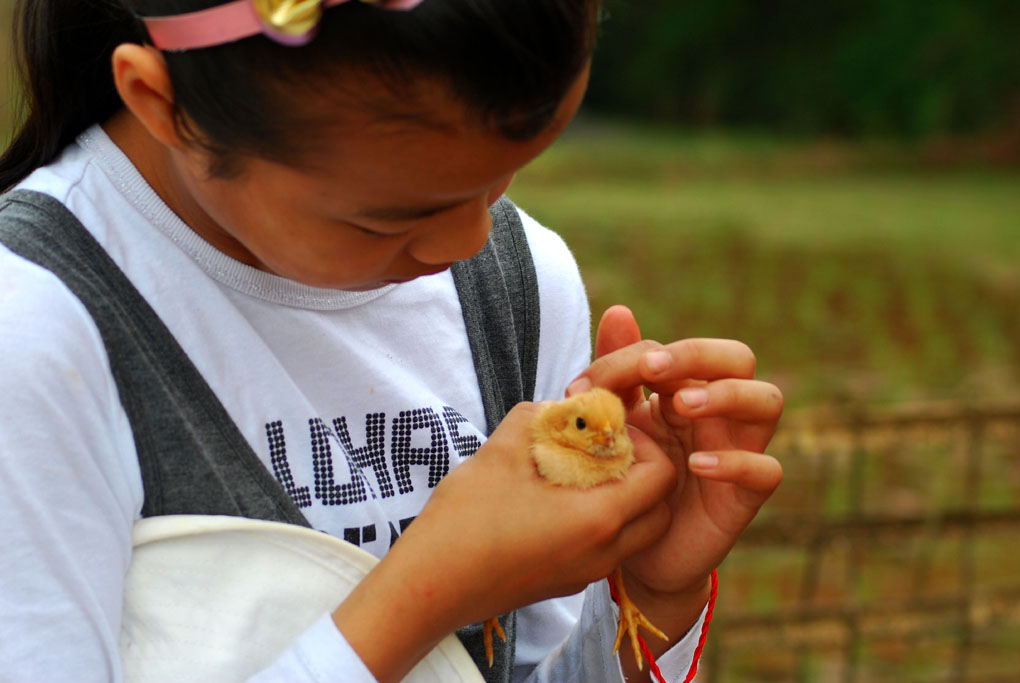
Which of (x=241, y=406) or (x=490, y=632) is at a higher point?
(x=241, y=406)

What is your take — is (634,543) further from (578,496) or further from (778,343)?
(778,343)

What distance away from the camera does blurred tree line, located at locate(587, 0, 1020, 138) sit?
9.09 meters

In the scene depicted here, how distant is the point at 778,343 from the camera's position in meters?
4.79

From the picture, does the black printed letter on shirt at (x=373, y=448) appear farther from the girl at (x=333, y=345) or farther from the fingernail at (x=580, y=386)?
the fingernail at (x=580, y=386)

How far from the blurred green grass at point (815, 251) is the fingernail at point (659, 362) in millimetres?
2065

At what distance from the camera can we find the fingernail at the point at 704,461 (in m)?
0.94

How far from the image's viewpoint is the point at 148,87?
82 cm

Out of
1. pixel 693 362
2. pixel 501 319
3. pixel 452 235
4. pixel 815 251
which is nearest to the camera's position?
pixel 452 235

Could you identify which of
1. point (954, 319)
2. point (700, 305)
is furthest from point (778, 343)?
point (954, 319)

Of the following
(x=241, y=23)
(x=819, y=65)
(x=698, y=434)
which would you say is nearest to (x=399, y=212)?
(x=241, y=23)

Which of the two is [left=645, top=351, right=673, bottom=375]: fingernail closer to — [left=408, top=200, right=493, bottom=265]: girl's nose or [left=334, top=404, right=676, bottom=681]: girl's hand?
[left=334, top=404, right=676, bottom=681]: girl's hand

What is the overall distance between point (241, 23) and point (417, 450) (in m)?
0.43

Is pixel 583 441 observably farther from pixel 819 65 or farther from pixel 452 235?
pixel 819 65

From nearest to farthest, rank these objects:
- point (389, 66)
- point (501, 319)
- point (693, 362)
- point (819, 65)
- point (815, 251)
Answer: point (389, 66), point (693, 362), point (501, 319), point (815, 251), point (819, 65)
